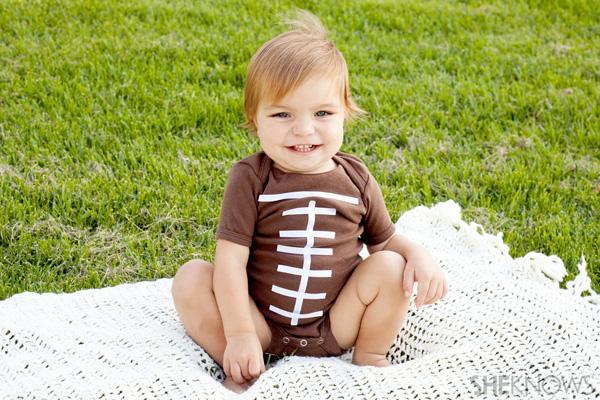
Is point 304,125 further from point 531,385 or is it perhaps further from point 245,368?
point 531,385

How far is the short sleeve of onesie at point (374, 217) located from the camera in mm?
2197

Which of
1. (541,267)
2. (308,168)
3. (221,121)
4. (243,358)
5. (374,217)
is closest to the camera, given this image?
(243,358)

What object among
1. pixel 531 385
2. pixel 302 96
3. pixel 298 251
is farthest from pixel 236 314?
pixel 531 385

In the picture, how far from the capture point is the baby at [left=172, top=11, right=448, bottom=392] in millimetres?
2025

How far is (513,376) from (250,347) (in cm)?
71

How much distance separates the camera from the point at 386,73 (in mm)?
4305

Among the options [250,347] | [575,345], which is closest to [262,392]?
[250,347]

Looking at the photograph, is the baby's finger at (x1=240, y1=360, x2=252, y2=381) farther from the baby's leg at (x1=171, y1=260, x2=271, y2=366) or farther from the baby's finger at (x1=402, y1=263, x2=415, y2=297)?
the baby's finger at (x1=402, y1=263, x2=415, y2=297)

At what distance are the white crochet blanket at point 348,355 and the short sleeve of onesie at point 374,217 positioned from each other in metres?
0.27

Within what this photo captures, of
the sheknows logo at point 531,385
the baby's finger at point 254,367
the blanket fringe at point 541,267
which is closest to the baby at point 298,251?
the baby's finger at point 254,367

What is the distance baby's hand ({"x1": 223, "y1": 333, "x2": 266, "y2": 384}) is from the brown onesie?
15 cm

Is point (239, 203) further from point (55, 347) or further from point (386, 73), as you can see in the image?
point (386, 73)

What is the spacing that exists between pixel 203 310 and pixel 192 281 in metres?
0.09

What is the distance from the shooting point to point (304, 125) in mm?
2021
